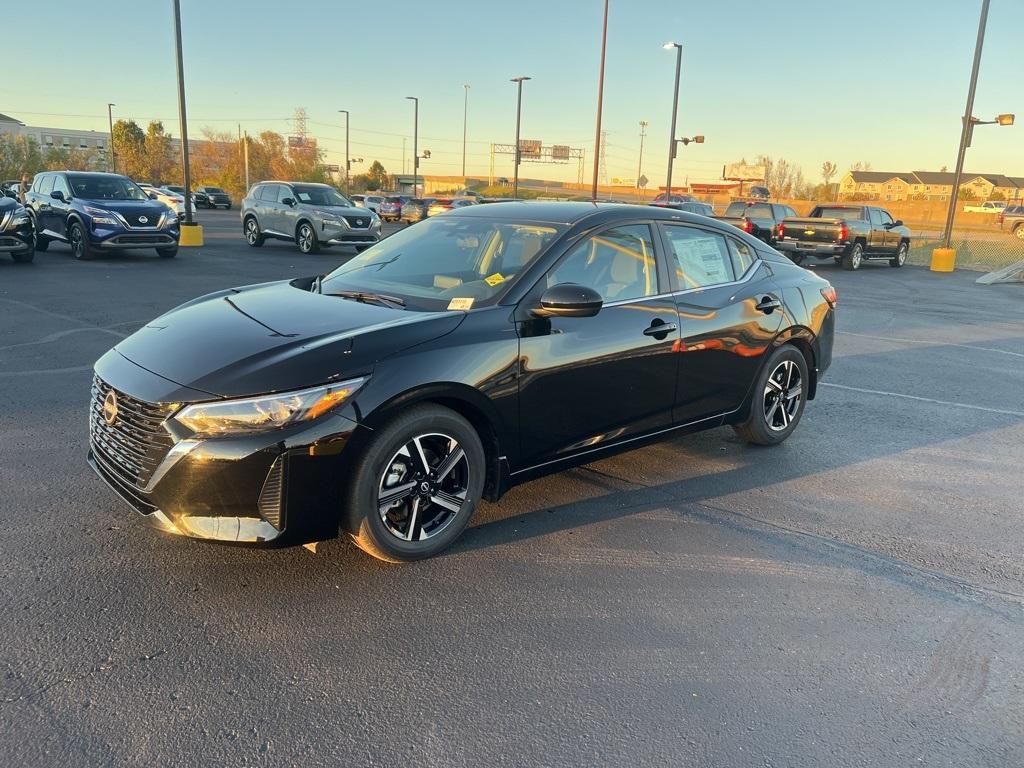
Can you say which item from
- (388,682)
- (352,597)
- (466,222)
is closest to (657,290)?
(466,222)

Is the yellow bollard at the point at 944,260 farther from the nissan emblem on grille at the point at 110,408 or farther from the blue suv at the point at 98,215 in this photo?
the nissan emblem on grille at the point at 110,408

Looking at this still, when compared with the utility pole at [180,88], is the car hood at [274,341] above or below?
below

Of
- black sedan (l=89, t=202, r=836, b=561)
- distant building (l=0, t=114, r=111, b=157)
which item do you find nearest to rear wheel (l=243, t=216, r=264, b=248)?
black sedan (l=89, t=202, r=836, b=561)

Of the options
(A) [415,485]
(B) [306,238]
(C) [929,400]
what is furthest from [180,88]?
(A) [415,485]

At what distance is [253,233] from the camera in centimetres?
2156

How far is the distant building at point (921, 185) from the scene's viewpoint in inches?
4739

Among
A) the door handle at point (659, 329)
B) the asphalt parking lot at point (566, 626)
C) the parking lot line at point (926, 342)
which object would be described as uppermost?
the door handle at point (659, 329)

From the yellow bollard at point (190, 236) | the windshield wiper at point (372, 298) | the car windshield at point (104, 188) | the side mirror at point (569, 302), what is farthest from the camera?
the yellow bollard at point (190, 236)

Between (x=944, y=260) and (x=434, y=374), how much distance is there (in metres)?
23.7

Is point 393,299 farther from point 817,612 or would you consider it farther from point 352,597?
point 817,612

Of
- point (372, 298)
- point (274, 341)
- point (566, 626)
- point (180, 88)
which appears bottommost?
point (566, 626)

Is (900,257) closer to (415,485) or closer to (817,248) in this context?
(817,248)

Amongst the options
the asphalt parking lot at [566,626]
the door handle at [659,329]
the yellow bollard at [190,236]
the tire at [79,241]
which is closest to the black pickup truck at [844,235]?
the yellow bollard at [190,236]

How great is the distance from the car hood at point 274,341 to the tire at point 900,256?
23.4m
